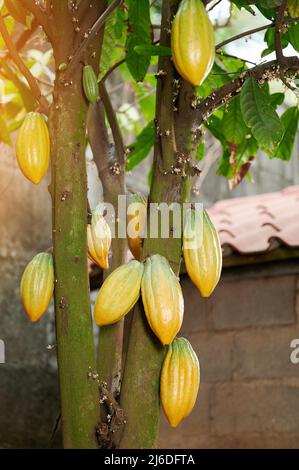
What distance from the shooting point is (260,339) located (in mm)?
3238

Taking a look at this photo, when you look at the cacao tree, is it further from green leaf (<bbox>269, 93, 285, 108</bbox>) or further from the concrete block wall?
the concrete block wall

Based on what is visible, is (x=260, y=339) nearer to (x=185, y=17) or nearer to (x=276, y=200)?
(x=276, y=200)

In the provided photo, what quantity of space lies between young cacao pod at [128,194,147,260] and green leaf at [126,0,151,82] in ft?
1.08

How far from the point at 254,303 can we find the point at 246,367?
26 cm

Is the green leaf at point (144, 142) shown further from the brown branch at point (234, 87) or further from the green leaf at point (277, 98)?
the brown branch at point (234, 87)

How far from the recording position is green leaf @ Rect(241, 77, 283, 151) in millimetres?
1571

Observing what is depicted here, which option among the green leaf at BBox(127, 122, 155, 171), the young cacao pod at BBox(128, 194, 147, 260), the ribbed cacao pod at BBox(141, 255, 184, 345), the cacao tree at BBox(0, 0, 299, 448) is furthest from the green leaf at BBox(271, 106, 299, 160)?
the ribbed cacao pod at BBox(141, 255, 184, 345)

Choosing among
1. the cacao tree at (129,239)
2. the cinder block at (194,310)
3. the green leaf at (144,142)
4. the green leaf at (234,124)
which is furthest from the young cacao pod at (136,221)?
the cinder block at (194,310)

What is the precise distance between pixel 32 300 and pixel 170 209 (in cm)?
31

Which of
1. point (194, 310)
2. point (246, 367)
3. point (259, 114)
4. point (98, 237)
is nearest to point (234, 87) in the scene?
point (259, 114)

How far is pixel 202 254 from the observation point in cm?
145

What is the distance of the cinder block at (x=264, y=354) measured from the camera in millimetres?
3156

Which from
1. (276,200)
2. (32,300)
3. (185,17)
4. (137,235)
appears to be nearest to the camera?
(185,17)
